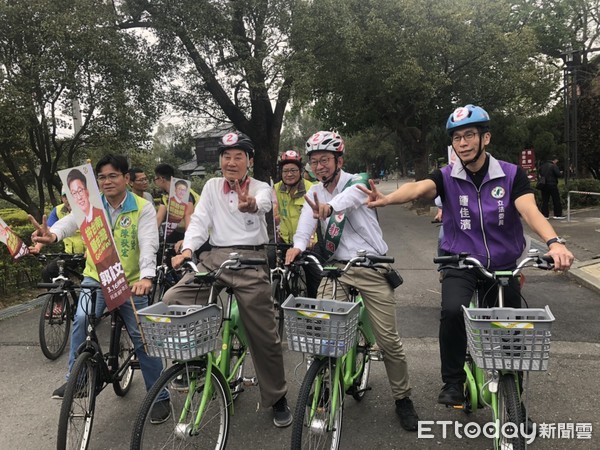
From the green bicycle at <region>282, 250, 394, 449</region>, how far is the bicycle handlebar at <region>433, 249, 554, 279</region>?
14.8 inches

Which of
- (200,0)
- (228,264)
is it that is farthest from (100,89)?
(228,264)

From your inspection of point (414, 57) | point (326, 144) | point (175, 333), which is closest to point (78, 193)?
point (175, 333)

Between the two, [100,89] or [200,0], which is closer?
[100,89]

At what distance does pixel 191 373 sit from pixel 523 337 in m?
1.79

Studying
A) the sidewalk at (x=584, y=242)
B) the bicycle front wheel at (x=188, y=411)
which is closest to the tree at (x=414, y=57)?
the sidewalk at (x=584, y=242)

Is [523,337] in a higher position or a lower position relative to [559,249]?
lower

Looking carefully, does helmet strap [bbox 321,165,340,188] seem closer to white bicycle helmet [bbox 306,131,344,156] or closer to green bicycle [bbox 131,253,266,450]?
white bicycle helmet [bbox 306,131,344,156]

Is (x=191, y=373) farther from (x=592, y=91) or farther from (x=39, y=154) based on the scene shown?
(x=592, y=91)

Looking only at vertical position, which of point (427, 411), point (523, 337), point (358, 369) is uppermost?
point (523, 337)

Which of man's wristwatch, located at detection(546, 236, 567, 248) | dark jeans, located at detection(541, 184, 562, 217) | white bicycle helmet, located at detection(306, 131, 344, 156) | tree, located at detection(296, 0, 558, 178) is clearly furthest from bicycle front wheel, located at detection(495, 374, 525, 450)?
dark jeans, located at detection(541, 184, 562, 217)

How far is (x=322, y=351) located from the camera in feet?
8.07

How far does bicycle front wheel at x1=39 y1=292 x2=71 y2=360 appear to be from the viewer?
4730 millimetres

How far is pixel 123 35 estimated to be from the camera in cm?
1049

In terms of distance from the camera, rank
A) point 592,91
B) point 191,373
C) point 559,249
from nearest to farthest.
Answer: point 559,249, point 191,373, point 592,91
